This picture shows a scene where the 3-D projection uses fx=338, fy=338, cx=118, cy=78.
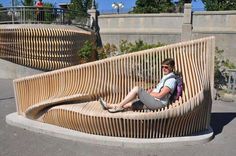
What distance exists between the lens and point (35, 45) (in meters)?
13.0

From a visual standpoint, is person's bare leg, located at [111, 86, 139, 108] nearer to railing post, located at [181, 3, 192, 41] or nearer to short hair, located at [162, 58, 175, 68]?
short hair, located at [162, 58, 175, 68]

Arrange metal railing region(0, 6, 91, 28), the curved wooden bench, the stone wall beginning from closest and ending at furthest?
the curved wooden bench, metal railing region(0, 6, 91, 28), the stone wall

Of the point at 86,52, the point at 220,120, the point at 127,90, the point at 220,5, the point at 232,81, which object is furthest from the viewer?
the point at 220,5

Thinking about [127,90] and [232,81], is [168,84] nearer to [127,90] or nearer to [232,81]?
[127,90]

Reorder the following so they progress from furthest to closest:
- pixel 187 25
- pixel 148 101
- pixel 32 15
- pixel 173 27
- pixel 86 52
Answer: pixel 173 27
pixel 187 25
pixel 32 15
pixel 86 52
pixel 148 101

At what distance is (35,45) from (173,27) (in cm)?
1074

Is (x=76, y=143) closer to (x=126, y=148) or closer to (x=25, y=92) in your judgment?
(x=126, y=148)

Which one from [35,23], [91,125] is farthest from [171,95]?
[35,23]

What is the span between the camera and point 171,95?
19.1 feet

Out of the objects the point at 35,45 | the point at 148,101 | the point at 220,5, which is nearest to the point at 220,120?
the point at 148,101

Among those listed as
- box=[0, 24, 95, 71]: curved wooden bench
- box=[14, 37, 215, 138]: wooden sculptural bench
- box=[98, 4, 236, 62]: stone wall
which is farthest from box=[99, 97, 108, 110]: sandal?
box=[98, 4, 236, 62]: stone wall

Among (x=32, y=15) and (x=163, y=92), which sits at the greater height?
(x=32, y=15)

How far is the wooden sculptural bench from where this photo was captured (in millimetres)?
5676

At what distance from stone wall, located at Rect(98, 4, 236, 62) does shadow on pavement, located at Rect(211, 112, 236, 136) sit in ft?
40.8
